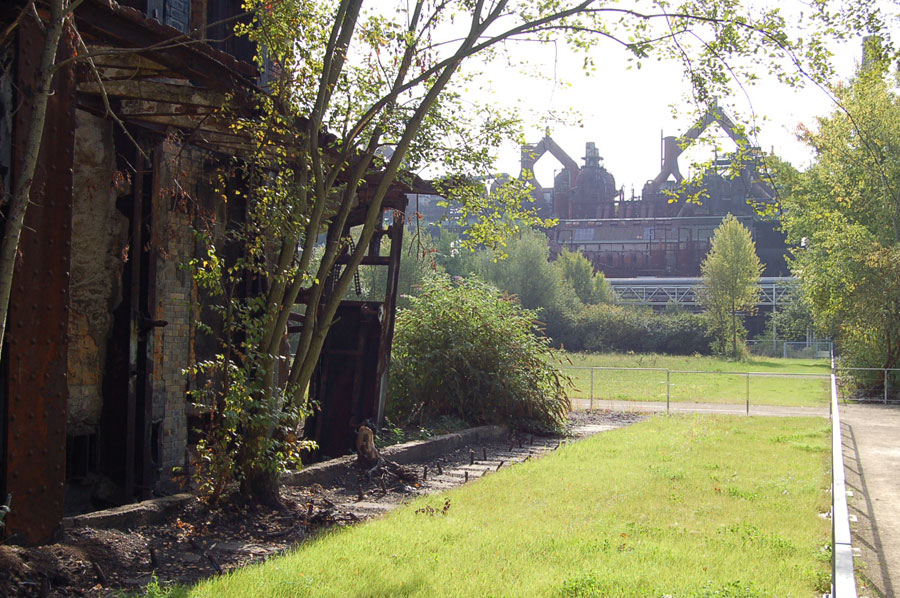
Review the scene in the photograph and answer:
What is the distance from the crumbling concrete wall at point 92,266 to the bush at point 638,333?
4622 centimetres

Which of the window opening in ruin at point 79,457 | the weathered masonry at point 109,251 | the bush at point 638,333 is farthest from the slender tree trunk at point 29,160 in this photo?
the bush at point 638,333

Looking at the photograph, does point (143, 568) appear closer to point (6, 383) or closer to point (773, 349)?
point (6, 383)

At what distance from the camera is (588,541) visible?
6.73m

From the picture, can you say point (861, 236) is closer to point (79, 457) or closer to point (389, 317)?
point (389, 317)

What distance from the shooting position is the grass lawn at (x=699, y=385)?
25.9 metres

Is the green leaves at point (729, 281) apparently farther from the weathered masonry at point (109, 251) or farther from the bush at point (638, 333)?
the weathered masonry at point (109, 251)

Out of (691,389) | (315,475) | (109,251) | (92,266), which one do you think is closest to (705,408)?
(691,389)

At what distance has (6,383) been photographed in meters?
5.36

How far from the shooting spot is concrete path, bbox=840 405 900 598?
21.1 ft

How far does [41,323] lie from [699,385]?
2810 cm

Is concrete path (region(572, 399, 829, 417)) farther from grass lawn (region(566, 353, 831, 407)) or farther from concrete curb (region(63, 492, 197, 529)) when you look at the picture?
concrete curb (region(63, 492, 197, 529))

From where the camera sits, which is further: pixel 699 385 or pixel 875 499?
pixel 699 385

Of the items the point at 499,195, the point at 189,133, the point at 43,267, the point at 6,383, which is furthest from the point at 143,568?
the point at 499,195

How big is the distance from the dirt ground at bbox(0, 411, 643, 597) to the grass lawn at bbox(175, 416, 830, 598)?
382mm
